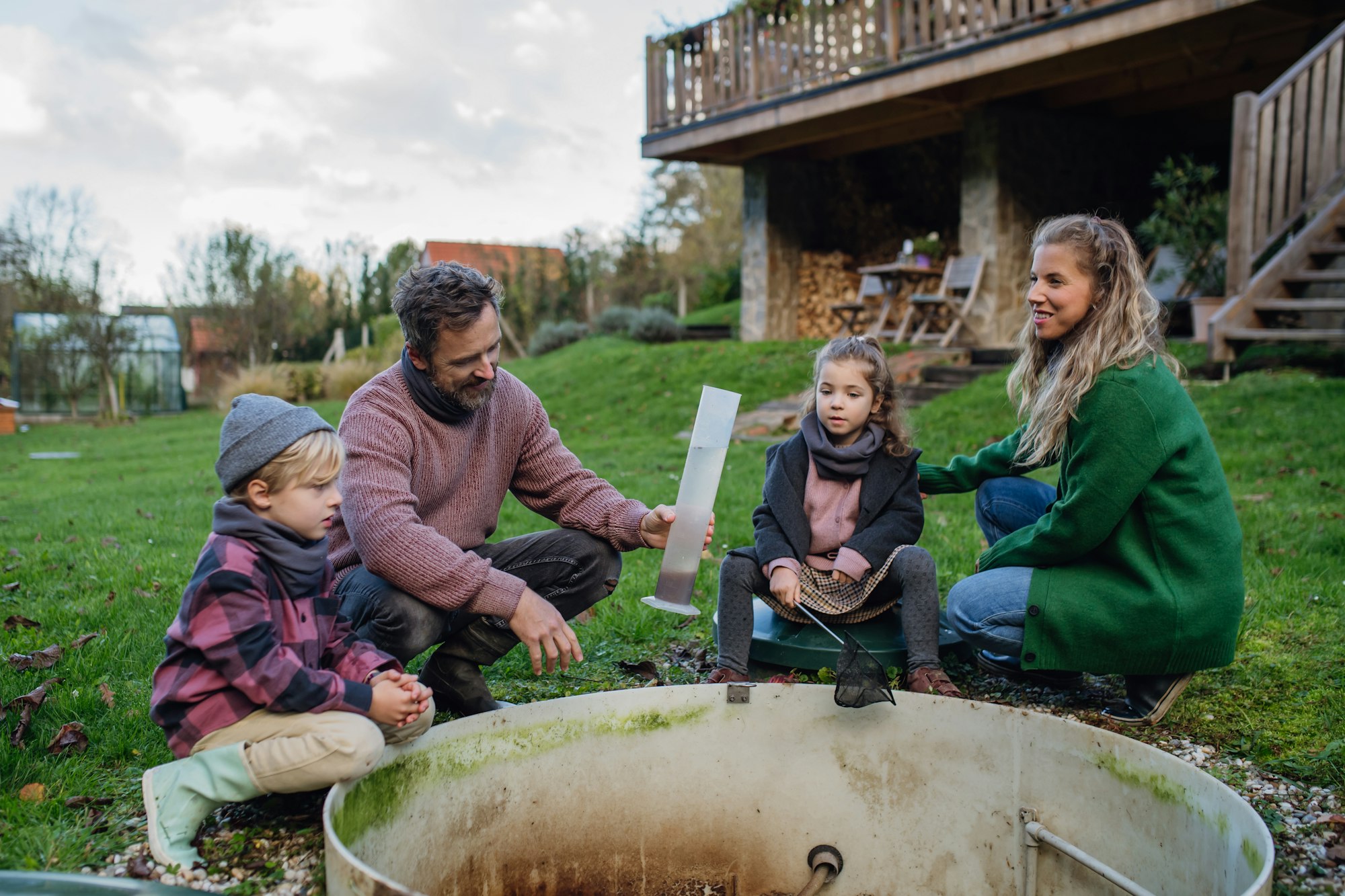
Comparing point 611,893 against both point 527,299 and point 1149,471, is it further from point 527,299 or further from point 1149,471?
point 527,299

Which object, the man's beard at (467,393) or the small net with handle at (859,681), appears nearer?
the small net with handle at (859,681)

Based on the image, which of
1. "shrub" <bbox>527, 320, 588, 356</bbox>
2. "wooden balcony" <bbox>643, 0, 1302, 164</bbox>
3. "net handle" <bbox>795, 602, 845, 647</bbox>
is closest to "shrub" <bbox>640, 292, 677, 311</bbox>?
"shrub" <bbox>527, 320, 588, 356</bbox>

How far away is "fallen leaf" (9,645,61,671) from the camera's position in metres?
3.02

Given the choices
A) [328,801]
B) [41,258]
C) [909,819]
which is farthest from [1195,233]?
[41,258]

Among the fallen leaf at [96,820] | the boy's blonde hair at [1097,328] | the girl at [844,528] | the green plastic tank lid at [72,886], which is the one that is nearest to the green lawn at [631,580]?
the fallen leaf at [96,820]

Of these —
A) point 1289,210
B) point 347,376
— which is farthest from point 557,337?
point 1289,210

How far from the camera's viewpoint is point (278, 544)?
6.55 feet

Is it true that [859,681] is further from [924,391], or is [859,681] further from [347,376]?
[347,376]

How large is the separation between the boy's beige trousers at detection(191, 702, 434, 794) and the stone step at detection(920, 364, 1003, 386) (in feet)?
26.4

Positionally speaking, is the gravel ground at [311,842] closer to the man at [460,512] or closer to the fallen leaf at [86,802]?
the fallen leaf at [86,802]

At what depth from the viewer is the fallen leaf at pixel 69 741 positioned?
2.47m

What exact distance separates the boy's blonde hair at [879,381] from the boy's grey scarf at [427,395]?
42.8 inches

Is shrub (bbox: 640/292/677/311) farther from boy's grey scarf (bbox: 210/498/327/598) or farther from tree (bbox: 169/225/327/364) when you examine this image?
boy's grey scarf (bbox: 210/498/327/598)

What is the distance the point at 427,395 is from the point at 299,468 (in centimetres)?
53
